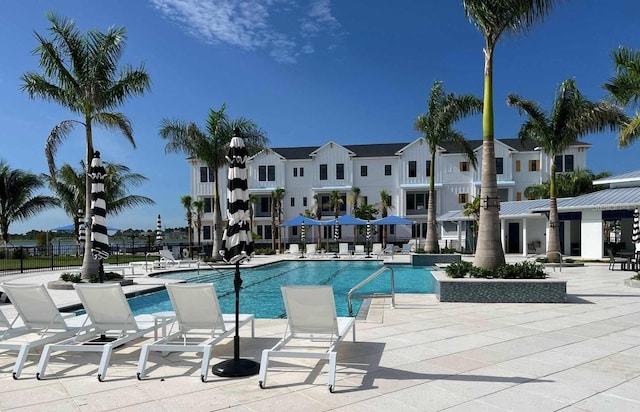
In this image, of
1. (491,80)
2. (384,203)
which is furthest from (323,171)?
(491,80)

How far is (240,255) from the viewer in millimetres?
5480

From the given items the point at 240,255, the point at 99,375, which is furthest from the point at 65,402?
the point at 240,255

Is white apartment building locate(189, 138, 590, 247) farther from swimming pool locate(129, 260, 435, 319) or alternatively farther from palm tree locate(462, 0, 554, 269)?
palm tree locate(462, 0, 554, 269)

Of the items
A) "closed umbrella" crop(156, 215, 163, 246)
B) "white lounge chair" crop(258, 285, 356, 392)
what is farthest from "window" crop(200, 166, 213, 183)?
"white lounge chair" crop(258, 285, 356, 392)

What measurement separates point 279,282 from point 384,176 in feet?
90.0

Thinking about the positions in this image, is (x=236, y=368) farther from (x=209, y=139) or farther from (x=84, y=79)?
(x=209, y=139)

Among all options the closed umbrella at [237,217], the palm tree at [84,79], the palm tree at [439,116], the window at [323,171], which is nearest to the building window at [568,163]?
the window at [323,171]

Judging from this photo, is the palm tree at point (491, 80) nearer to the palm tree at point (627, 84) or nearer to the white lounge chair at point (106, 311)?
the palm tree at point (627, 84)

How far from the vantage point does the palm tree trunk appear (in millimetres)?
10906

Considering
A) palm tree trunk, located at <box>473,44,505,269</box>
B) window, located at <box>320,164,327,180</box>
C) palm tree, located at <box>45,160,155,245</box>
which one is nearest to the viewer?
palm tree trunk, located at <box>473,44,505,269</box>

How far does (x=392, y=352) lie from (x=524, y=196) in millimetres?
38675

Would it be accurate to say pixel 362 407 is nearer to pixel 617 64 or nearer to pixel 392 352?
pixel 392 352

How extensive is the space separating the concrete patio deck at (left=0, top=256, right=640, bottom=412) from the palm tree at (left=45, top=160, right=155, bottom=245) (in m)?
26.8

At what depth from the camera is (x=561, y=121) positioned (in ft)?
70.3
